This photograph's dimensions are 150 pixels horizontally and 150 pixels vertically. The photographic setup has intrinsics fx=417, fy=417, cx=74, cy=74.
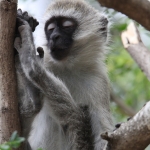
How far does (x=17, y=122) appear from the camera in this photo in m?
4.70

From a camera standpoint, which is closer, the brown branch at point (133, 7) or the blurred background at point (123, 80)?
the brown branch at point (133, 7)

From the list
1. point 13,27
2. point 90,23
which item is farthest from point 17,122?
point 90,23

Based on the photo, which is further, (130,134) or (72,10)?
→ (72,10)

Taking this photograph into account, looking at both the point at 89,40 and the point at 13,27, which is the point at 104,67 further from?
the point at 13,27

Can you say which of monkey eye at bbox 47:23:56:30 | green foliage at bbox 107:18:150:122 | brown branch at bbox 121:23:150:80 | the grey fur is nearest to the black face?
monkey eye at bbox 47:23:56:30

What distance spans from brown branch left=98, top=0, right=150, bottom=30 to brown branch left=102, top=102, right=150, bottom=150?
2.56m

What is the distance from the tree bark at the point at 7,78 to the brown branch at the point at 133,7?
1.62m

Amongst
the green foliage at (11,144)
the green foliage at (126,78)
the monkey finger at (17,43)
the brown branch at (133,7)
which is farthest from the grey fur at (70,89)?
the green foliage at (126,78)

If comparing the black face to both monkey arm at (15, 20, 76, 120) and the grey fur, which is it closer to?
the grey fur

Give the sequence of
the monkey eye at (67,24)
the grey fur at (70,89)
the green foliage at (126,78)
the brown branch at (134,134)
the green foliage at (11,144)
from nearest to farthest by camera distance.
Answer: the green foliage at (11,144) < the brown branch at (134,134) < the grey fur at (70,89) < the monkey eye at (67,24) < the green foliage at (126,78)

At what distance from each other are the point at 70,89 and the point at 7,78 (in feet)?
5.74

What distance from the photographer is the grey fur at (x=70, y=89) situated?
527 centimetres

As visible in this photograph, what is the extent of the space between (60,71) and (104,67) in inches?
29.8

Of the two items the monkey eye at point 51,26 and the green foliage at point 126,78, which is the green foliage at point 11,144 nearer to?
the monkey eye at point 51,26
